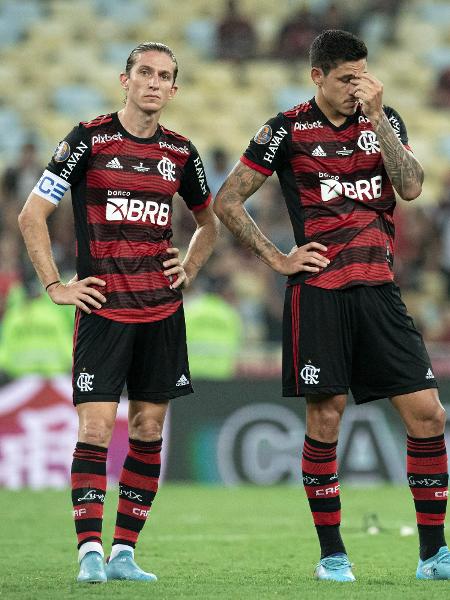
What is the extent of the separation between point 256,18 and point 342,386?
14672 millimetres

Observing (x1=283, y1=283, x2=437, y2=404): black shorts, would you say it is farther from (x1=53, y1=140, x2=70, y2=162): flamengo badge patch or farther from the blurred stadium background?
the blurred stadium background

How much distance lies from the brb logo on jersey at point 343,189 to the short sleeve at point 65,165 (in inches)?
43.1

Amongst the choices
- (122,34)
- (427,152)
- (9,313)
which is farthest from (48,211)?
(122,34)

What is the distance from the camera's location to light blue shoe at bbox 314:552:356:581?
5660mm

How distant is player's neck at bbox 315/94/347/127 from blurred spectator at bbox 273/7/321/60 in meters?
12.9

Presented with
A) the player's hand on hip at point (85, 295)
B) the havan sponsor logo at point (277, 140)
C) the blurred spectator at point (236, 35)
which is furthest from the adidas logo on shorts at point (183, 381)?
the blurred spectator at point (236, 35)

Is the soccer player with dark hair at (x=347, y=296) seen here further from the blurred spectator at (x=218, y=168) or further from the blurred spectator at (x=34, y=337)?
the blurred spectator at (x=218, y=168)

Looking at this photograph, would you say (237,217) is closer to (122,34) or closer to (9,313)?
(9,313)

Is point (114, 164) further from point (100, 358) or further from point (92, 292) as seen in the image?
point (100, 358)

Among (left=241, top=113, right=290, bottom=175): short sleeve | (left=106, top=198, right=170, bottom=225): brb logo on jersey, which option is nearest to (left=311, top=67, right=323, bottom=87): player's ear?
(left=241, top=113, right=290, bottom=175): short sleeve

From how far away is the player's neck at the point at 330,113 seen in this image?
→ 5.95 meters

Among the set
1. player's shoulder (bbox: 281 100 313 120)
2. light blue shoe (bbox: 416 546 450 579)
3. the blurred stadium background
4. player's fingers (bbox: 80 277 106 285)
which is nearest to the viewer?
light blue shoe (bbox: 416 546 450 579)

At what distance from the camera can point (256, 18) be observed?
1966 centimetres

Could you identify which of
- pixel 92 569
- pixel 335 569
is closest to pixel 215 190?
pixel 335 569
